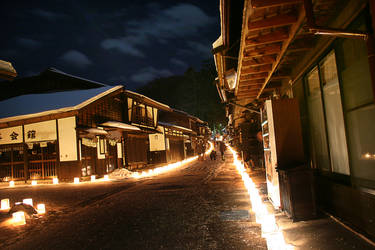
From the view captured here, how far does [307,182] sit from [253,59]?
3.55 metres

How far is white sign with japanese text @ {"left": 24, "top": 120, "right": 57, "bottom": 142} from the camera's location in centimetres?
1998

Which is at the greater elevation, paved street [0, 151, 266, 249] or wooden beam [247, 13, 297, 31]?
wooden beam [247, 13, 297, 31]

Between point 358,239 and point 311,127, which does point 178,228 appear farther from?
point 311,127

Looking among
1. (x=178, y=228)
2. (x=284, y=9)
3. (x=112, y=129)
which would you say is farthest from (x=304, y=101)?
(x=112, y=129)

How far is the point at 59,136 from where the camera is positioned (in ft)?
65.1

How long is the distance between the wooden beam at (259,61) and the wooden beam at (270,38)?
1.56 meters

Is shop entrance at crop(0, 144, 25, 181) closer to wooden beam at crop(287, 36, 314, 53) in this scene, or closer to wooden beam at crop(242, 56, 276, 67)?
wooden beam at crop(242, 56, 276, 67)

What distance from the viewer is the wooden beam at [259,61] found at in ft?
25.5

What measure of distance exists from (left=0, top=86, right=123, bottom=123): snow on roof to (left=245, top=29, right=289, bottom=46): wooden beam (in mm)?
15359

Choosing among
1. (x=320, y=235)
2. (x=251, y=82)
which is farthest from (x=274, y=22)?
(x=251, y=82)

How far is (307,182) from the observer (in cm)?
605

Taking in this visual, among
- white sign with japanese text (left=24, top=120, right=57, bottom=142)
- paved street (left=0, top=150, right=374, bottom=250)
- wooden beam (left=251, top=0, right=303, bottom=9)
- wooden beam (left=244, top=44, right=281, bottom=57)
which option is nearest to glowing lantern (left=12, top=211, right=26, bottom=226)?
paved street (left=0, top=150, right=374, bottom=250)

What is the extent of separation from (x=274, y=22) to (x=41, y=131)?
63.0ft

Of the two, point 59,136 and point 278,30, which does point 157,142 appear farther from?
point 278,30
